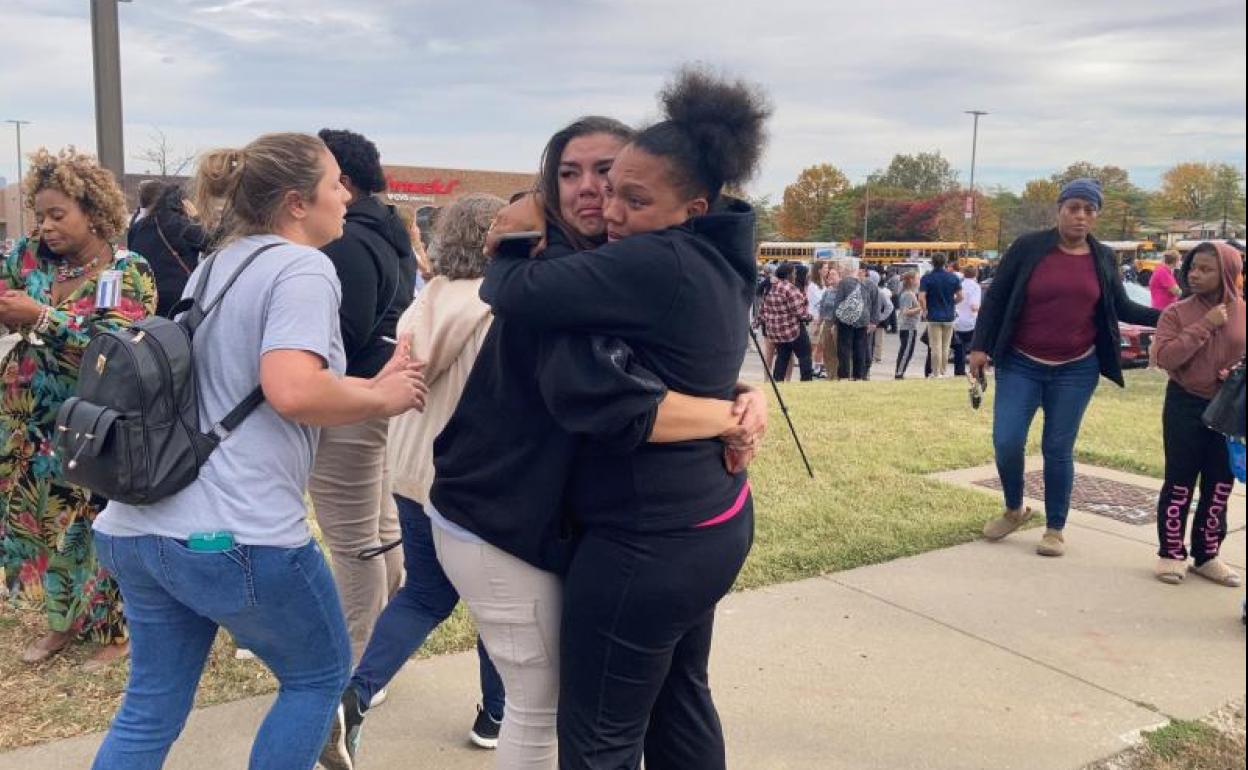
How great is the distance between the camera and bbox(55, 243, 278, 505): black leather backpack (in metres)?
1.99

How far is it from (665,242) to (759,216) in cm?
29

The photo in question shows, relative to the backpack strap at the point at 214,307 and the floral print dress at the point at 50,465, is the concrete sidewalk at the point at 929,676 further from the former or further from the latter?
the backpack strap at the point at 214,307

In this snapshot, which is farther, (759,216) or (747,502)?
(747,502)

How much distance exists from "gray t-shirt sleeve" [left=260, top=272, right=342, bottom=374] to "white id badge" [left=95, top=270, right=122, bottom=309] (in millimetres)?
1688

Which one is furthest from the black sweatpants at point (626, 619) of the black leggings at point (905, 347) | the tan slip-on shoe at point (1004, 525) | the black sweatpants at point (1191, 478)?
the black leggings at point (905, 347)

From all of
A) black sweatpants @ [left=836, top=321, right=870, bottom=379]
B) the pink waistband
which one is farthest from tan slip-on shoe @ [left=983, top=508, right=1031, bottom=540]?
black sweatpants @ [left=836, top=321, right=870, bottom=379]

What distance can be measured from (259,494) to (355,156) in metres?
1.57

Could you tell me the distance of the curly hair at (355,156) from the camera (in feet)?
10.8

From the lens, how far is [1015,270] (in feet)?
16.8

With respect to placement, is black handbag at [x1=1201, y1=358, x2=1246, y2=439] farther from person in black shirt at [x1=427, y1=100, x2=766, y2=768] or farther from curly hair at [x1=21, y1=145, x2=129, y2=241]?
curly hair at [x1=21, y1=145, x2=129, y2=241]

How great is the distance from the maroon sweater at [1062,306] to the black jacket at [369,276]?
324 centimetres

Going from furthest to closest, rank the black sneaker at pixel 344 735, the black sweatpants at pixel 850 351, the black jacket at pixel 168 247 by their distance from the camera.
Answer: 1. the black sweatpants at pixel 850 351
2. the black jacket at pixel 168 247
3. the black sneaker at pixel 344 735

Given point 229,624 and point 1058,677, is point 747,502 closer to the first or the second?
point 229,624

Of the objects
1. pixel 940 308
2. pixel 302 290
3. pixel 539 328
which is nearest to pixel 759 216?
pixel 539 328
